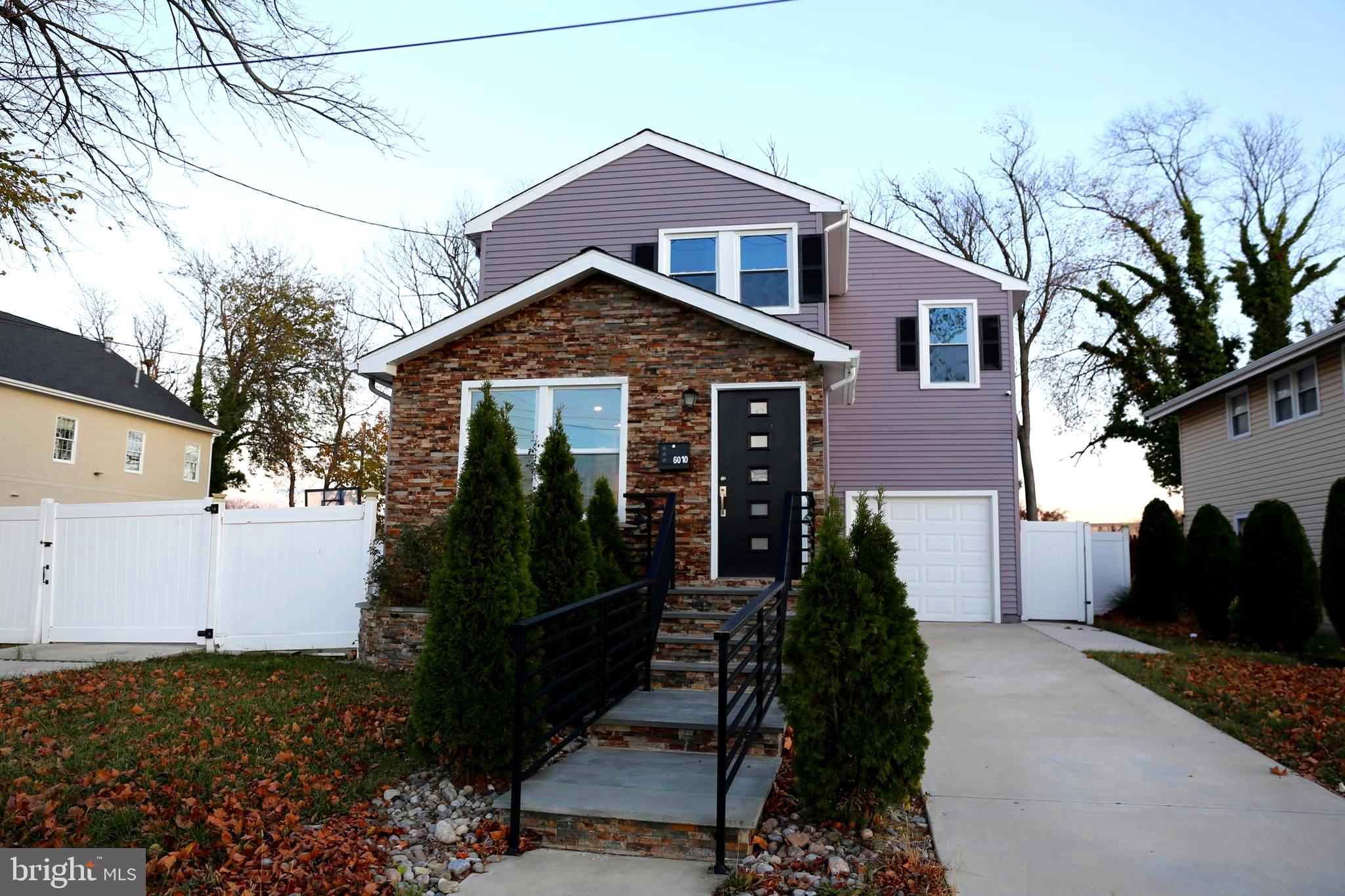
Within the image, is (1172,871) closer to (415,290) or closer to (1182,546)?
(1182,546)

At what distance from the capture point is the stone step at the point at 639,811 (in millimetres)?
4148

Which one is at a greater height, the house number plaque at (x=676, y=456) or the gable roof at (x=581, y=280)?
the gable roof at (x=581, y=280)

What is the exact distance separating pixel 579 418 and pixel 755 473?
1.97 metres

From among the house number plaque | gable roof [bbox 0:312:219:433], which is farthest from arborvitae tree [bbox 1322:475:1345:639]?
gable roof [bbox 0:312:219:433]

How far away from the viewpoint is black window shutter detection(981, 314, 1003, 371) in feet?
44.6

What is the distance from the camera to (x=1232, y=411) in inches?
637

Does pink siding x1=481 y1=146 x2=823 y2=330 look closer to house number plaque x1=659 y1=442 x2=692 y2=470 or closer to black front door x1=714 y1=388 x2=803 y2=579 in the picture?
black front door x1=714 y1=388 x2=803 y2=579

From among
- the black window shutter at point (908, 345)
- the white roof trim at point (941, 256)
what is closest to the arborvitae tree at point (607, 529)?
the black window shutter at point (908, 345)

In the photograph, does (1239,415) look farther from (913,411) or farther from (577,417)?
(577,417)

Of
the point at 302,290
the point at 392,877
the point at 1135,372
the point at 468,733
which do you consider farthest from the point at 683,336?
the point at 302,290

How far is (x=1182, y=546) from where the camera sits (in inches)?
551

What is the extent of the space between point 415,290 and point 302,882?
22.9m

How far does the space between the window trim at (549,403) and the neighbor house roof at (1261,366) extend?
10251mm

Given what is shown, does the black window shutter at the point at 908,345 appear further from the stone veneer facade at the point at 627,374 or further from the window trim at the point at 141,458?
the window trim at the point at 141,458
